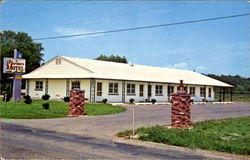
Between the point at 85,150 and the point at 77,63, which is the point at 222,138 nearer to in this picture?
the point at 85,150

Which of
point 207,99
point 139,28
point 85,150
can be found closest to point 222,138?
point 85,150

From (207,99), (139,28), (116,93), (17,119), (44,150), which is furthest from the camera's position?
(207,99)

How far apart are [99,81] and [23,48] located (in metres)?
22.0

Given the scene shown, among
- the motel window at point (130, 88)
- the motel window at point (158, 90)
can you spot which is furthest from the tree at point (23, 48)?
the motel window at point (158, 90)

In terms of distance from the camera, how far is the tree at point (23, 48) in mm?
47781

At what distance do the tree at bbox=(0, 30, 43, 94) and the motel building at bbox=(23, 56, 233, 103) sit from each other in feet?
31.8

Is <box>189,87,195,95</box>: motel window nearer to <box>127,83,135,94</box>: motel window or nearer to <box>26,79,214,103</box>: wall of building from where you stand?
<box>26,79,214,103</box>: wall of building

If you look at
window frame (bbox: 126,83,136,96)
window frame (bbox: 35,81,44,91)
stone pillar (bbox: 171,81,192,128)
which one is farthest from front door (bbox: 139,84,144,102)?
stone pillar (bbox: 171,81,192,128)

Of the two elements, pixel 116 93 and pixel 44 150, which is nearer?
pixel 44 150

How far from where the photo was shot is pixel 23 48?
5172 centimetres

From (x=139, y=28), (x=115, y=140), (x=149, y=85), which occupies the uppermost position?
(x=139, y=28)

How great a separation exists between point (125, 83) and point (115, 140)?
83.5 feet

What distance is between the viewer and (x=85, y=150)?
354 inches

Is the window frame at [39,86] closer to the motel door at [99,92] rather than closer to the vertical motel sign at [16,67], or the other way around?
the vertical motel sign at [16,67]
